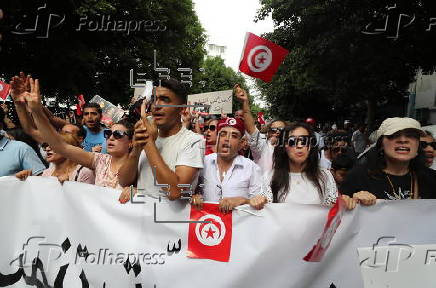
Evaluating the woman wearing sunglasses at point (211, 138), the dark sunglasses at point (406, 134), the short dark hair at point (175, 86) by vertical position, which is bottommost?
the woman wearing sunglasses at point (211, 138)

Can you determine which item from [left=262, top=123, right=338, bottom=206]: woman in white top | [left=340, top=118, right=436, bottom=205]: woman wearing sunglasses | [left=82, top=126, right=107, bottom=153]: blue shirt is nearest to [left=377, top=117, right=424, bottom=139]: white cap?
[left=340, top=118, right=436, bottom=205]: woman wearing sunglasses

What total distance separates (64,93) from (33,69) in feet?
5.73

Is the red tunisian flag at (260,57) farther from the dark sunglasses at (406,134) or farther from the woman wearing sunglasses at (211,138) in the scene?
the dark sunglasses at (406,134)

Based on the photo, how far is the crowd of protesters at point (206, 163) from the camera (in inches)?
117

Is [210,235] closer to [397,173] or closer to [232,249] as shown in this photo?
[232,249]

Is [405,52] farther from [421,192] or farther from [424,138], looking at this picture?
[421,192]

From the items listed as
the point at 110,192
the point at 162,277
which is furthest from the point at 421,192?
the point at 110,192

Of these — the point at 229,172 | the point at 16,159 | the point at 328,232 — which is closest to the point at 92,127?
the point at 16,159

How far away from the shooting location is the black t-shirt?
3.28m

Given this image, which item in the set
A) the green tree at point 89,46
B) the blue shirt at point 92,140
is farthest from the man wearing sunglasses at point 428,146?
the green tree at point 89,46

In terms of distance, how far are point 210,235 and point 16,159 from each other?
6.75ft

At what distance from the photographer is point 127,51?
2027 cm

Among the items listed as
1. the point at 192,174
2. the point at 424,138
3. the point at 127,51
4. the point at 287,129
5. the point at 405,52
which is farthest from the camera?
the point at 127,51

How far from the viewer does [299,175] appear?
136 inches
